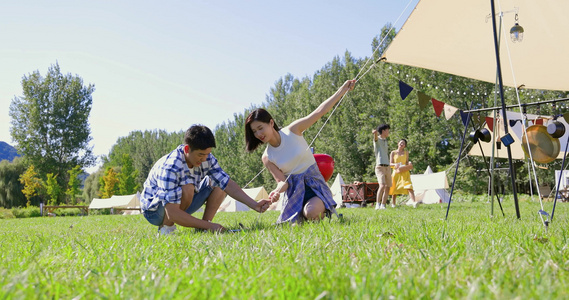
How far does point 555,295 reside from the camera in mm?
1150

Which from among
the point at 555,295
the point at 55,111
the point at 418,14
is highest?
the point at 55,111

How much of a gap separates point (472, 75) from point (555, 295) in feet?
21.7

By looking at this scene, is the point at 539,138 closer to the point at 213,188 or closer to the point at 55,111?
the point at 213,188

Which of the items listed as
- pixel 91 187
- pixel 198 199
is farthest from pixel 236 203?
pixel 91 187

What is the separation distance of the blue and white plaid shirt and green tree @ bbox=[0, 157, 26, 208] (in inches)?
1510

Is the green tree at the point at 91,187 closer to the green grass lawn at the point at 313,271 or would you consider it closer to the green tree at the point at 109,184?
the green tree at the point at 109,184

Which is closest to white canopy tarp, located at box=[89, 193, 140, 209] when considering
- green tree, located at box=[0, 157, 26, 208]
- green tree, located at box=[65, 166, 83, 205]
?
green tree, located at box=[65, 166, 83, 205]

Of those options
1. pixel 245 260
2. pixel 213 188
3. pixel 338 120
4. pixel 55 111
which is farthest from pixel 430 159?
pixel 55 111

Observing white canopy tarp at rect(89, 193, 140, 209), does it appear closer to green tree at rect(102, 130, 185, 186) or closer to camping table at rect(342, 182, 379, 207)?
camping table at rect(342, 182, 379, 207)

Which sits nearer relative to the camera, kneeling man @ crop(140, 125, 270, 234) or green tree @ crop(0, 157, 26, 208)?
kneeling man @ crop(140, 125, 270, 234)

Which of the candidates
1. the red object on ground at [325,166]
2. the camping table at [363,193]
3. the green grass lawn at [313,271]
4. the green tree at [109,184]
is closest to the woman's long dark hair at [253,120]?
the red object on ground at [325,166]

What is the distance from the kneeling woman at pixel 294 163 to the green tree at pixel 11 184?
1522 inches

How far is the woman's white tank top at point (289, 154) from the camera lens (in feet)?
13.8

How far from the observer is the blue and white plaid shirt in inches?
145
